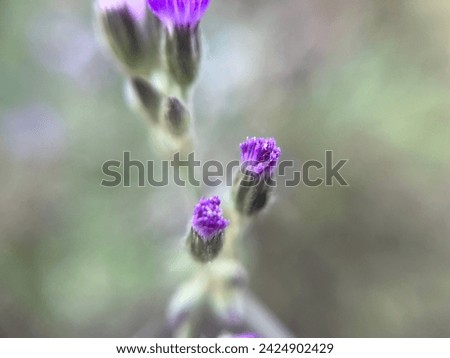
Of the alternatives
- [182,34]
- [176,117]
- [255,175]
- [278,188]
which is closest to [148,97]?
[176,117]

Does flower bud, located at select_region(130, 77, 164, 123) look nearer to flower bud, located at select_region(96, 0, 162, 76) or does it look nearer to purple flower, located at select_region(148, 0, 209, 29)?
flower bud, located at select_region(96, 0, 162, 76)

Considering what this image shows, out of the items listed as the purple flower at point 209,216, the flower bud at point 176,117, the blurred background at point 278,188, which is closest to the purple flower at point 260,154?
the purple flower at point 209,216

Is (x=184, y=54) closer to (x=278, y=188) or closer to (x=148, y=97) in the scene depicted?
(x=148, y=97)

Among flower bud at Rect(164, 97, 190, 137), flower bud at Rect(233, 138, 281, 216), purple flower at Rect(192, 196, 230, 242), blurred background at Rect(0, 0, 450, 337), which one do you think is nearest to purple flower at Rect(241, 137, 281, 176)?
flower bud at Rect(233, 138, 281, 216)

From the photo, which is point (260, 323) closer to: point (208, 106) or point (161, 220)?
point (161, 220)

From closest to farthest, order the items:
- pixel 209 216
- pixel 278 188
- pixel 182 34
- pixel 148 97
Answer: pixel 209 216, pixel 182 34, pixel 148 97, pixel 278 188
